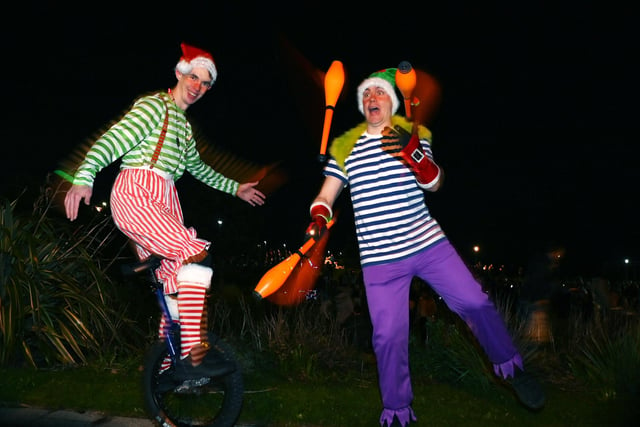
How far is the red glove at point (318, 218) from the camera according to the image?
3.14 meters

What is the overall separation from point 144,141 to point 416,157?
1.49m

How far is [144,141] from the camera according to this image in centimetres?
328

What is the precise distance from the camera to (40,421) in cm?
373

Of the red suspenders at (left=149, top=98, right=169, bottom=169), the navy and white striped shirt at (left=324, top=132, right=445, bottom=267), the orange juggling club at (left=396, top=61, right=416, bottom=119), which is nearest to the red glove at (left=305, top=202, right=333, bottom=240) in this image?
the navy and white striped shirt at (left=324, top=132, right=445, bottom=267)

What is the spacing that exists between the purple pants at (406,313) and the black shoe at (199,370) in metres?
0.87

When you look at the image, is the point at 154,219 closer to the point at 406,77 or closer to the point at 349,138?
the point at 349,138

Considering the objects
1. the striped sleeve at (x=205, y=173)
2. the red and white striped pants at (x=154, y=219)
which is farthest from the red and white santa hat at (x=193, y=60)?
the red and white striped pants at (x=154, y=219)

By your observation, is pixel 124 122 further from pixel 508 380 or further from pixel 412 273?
→ pixel 508 380

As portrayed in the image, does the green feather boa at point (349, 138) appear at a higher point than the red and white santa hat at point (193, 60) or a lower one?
lower

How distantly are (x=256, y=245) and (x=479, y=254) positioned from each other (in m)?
18.6

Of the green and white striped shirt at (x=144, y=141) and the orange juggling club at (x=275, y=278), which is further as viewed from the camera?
the green and white striped shirt at (x=144, y=141)

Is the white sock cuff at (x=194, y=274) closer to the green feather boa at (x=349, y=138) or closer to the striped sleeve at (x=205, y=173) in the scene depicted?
the striped sleeve at (x=205, y=173)

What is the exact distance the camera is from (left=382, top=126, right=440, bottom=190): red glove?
3.09m

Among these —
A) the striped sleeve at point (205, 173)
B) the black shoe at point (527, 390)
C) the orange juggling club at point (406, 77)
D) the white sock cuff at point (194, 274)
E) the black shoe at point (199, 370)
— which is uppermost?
the orange juggling club at point (406, 77)
